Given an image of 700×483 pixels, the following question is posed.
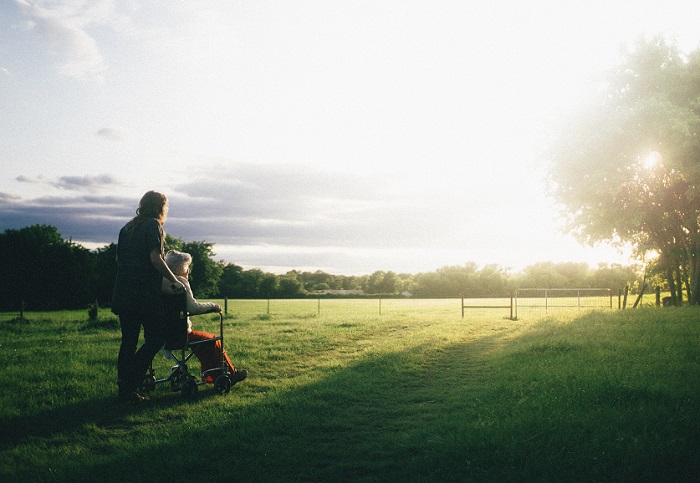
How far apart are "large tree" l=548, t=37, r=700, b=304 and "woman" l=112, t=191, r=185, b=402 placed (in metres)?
18.0

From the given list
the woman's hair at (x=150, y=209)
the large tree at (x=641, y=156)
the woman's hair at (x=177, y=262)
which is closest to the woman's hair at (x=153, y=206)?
the woman's hair at (x=150, y=209)

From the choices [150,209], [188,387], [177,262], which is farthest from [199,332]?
[150,209]

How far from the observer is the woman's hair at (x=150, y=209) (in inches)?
253

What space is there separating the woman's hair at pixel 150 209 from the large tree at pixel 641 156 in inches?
694

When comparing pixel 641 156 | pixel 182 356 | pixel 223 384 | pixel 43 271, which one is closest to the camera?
pixel 182 356

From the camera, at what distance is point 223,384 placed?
23.3 feet

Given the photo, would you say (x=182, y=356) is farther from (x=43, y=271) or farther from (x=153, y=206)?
(x=43, y=271)

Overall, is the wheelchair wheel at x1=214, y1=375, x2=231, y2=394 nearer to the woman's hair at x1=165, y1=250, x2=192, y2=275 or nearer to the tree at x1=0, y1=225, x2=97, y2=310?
the woman's hair at x1=165, y1=250, x2=192, y2=275

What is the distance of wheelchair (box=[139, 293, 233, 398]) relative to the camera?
254 inches

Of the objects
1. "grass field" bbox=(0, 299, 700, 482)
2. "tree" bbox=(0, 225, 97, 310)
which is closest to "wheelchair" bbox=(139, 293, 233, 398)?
"grass field" bbox=(0, 299, 700, 482)

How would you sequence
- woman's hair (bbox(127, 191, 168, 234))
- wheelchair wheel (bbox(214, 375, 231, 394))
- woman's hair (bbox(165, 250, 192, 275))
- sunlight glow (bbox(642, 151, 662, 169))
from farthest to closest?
1. sunlight glow (bbox(642, 151, 662, 169))
2. wheelchair wheel (bbox(214, 375, 231, 394))
3. woman's hair (bbox(165, 250, 192, 275))
4. woman's hair (bbox(127, 191, 168, 234))

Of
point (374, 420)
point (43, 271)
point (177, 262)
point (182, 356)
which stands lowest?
point (374, 420)

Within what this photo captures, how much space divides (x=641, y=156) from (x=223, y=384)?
64.5 ft

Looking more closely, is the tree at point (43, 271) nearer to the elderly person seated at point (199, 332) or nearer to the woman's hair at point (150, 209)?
the elderly person seated at point (199, 332)
